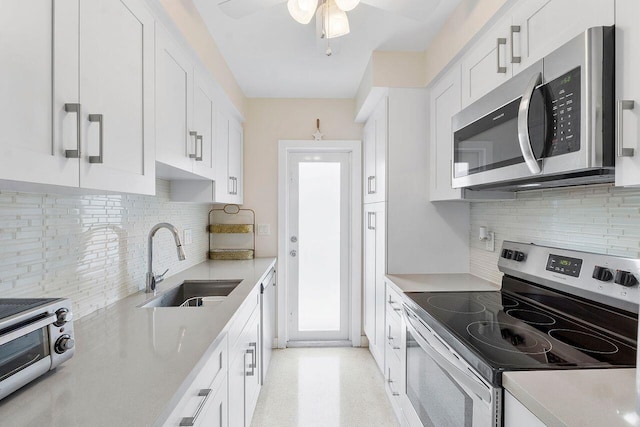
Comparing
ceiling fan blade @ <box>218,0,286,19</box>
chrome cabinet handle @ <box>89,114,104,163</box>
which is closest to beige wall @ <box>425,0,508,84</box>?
ceiling fan blade @ <box>218,0,286,19</box>

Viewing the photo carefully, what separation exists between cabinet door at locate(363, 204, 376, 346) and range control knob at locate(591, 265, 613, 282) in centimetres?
165

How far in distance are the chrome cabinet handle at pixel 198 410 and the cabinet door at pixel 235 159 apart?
74.2 inches

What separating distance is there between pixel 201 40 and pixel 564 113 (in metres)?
1.78

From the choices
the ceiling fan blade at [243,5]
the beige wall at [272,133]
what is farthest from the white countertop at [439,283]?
the ceiling fan blade at [243,5]

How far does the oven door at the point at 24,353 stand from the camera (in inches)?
28.2

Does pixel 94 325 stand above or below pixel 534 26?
below

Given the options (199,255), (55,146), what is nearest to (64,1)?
(55,146)

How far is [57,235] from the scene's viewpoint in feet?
4.17

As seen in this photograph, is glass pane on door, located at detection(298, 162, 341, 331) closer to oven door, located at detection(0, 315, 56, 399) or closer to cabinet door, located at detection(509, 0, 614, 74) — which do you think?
cabinet door, located at detection(509, 0, 614, 74)

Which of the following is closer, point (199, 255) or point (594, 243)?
point (594, 243)

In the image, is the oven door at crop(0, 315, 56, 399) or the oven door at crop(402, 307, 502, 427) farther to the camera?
the oven door at crop(402, 307, 502, 427)

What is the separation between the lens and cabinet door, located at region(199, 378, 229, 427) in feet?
3.79

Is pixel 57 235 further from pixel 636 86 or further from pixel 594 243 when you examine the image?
pixel 594 243

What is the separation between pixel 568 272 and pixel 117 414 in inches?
A: 63.8
